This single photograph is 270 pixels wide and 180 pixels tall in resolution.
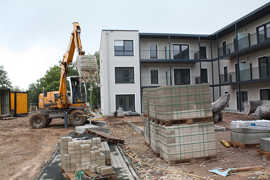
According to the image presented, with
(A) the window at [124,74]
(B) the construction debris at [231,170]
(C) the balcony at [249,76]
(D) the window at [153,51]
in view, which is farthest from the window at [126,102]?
(B) the construction debris at [231,170]

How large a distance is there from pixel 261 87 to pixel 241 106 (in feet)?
10.6

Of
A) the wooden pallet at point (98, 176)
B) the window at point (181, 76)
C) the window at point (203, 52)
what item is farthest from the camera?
Answer: the window at point (203, 52)

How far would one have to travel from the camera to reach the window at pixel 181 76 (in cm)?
2591

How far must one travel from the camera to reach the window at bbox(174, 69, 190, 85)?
25.9m

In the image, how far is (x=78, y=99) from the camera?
50.5 feet

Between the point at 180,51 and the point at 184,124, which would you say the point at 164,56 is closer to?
the point at 180,51

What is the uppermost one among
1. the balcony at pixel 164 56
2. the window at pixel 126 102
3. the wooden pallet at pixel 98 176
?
the balcony at pixel 164 56

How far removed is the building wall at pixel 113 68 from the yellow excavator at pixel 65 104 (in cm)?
760

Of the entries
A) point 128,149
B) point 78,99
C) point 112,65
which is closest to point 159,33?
point 112,65

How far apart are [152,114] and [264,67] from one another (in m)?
16.8

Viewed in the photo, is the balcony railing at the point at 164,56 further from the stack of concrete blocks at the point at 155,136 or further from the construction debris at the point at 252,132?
the stack of concrete blocks at the point at 155,136

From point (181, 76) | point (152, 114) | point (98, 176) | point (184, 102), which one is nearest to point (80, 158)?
point (98, 176)

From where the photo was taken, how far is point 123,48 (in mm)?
23719

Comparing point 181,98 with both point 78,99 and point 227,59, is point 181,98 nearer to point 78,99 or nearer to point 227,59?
point 78,99
